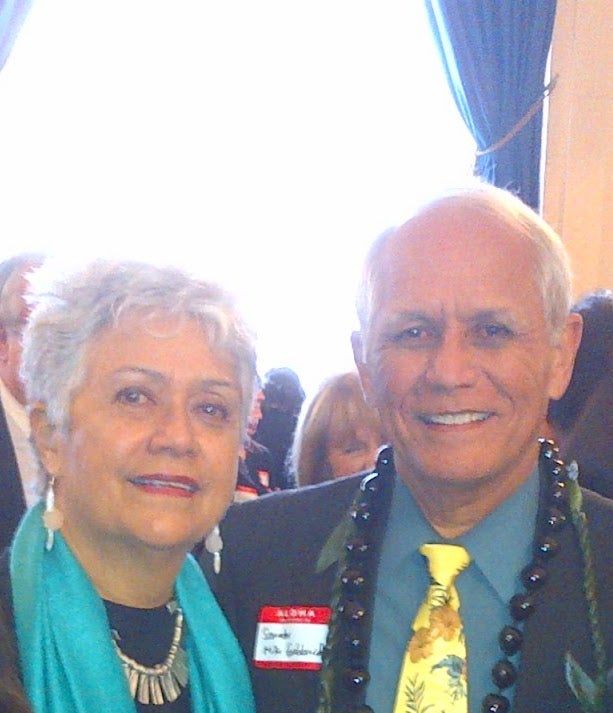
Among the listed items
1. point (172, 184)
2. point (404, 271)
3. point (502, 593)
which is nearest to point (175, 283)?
point (404, 271)

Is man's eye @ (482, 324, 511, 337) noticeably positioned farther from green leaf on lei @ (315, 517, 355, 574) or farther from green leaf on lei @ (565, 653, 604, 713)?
green leaf on lei @ (565, 653, 604, 713)

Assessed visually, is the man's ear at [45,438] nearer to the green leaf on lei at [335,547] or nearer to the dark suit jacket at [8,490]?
the green leaf on lei at [335,547]

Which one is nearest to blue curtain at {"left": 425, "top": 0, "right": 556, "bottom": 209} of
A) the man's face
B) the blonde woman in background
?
the blonde woman in background

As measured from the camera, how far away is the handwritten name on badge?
1.97 m

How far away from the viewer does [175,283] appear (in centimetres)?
181

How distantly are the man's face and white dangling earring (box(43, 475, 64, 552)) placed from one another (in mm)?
604

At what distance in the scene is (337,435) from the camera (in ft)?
11.4

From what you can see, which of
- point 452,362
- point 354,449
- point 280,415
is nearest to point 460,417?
point 452,362

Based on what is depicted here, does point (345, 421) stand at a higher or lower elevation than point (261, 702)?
higher

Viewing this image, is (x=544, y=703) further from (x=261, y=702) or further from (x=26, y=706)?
(x=26, y=706)

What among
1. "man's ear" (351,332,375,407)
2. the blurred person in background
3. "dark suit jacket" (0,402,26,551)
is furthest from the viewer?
the blurred person in background

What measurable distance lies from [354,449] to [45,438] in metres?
1.76

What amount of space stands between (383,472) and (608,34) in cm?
370

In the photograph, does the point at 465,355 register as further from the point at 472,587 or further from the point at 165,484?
the point at 165,484
